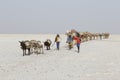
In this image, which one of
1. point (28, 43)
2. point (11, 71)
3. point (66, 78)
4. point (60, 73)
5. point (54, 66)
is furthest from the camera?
point (28, 43)

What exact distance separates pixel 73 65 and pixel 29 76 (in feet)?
11.6

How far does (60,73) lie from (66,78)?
4.14ft

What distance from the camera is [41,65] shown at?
15992mm

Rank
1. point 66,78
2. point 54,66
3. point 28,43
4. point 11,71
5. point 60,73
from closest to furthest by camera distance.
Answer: point 66,78 < point 60,73 < point 11,71 < point 54,66 < point 28,43

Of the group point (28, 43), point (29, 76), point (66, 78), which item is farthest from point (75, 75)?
point (28, 43)

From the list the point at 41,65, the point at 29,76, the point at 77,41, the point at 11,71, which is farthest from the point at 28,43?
the point at 29,76

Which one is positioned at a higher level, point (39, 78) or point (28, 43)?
point (28, 43)

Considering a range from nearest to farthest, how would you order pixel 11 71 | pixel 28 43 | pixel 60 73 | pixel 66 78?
pixel 66 78
pixel 60 73
pixel 11 71
pixel 28 43

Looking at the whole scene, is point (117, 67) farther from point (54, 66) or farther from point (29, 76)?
point (29, 76)

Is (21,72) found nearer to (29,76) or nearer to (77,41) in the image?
(29,76)

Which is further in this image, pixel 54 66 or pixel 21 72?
pixel 54 66

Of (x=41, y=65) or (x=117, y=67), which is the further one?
(x=41, y=65)

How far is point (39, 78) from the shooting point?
12.1 m

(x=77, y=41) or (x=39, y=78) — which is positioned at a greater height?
(x=77, y=41)
